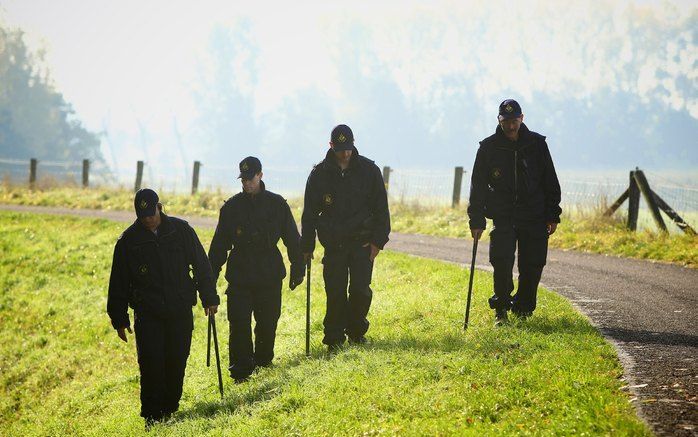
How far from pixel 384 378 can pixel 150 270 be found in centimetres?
241

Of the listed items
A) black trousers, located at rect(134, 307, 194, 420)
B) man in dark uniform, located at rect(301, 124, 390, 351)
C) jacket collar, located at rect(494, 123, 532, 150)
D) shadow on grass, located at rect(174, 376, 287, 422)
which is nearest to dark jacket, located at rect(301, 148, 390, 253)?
man in dark uniform, located at rect(301, 124, 390, 351)

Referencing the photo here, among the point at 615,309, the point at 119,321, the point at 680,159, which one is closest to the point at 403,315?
the point at 615,309

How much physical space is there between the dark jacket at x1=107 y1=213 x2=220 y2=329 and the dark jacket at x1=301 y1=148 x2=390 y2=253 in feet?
4.80

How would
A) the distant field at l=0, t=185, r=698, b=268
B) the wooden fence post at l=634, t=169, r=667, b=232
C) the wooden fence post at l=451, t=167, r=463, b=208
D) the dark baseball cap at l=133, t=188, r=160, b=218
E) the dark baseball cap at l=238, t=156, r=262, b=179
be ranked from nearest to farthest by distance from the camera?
1. the dark baseball cap at l=133, t=188, r=160, b=218
2. the dark baseball cap at l=238, t=156, r=262, b=179
3. the distant field at l=0, t=185, r=698, b=268
4. the wooden fence post at l=634, t=169, r=667, b=232
5. the wooden fence post at l=451, t=167, r=463, b=208

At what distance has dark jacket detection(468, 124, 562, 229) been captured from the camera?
7699 mm

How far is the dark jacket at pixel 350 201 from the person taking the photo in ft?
25.5

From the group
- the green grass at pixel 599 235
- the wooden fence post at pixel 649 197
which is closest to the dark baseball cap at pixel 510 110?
the green grass at pixel 599 235

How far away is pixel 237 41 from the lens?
166 m

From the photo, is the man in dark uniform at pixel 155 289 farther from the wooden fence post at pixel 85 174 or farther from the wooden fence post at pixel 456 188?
the wooden fence post at pixel 85 174

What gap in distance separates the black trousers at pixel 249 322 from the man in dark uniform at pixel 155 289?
0.96m

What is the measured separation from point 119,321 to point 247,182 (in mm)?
1937

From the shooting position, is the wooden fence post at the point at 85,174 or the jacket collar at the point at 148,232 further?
the wooden fence post at the point at 85,174

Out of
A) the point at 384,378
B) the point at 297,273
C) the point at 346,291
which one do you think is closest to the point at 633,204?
the point at 346,291

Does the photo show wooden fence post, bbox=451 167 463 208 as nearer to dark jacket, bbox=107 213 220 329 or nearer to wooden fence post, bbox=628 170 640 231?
wooden fence post, bbox=628 170 640 231
